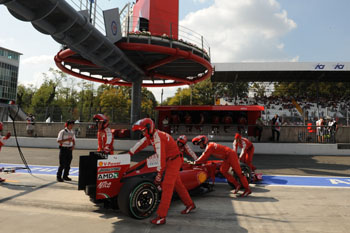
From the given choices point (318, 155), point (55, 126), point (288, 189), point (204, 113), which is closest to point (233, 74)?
point (204, 113)

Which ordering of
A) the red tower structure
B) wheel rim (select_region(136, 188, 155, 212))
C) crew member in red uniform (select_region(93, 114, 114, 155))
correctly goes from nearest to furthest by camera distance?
wheel rim (select_region(136, 188, 155, 212))
crew member in red uniform (select_region(93, 114, 114, 155))
the red tower structure

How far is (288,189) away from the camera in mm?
6746

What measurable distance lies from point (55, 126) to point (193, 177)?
1569 centimetres

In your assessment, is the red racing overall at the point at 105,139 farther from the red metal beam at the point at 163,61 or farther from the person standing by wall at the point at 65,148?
the red metal beam at the point at 163,61

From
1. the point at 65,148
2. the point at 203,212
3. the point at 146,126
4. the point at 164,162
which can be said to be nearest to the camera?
the point at 164,162

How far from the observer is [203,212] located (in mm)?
4707

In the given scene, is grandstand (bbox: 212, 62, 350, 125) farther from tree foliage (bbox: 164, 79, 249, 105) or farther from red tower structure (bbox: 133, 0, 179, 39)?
tree foliage (bbox: 164, 79, 249, 105)

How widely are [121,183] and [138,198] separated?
1.57 ft

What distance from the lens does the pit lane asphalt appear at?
3.99 meters

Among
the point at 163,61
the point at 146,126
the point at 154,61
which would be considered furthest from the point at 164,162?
the point at 154,61

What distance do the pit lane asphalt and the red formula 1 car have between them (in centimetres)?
28

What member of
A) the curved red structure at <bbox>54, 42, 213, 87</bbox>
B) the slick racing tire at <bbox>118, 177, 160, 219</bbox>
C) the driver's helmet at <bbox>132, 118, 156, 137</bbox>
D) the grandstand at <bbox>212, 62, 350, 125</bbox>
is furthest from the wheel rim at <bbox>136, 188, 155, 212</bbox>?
the grandstand at <bbox>212, 62, 350, 125</bbox>

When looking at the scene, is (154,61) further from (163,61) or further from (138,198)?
(138,198)

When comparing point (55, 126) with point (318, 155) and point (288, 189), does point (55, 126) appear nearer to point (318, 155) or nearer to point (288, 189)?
point (288, 189)
